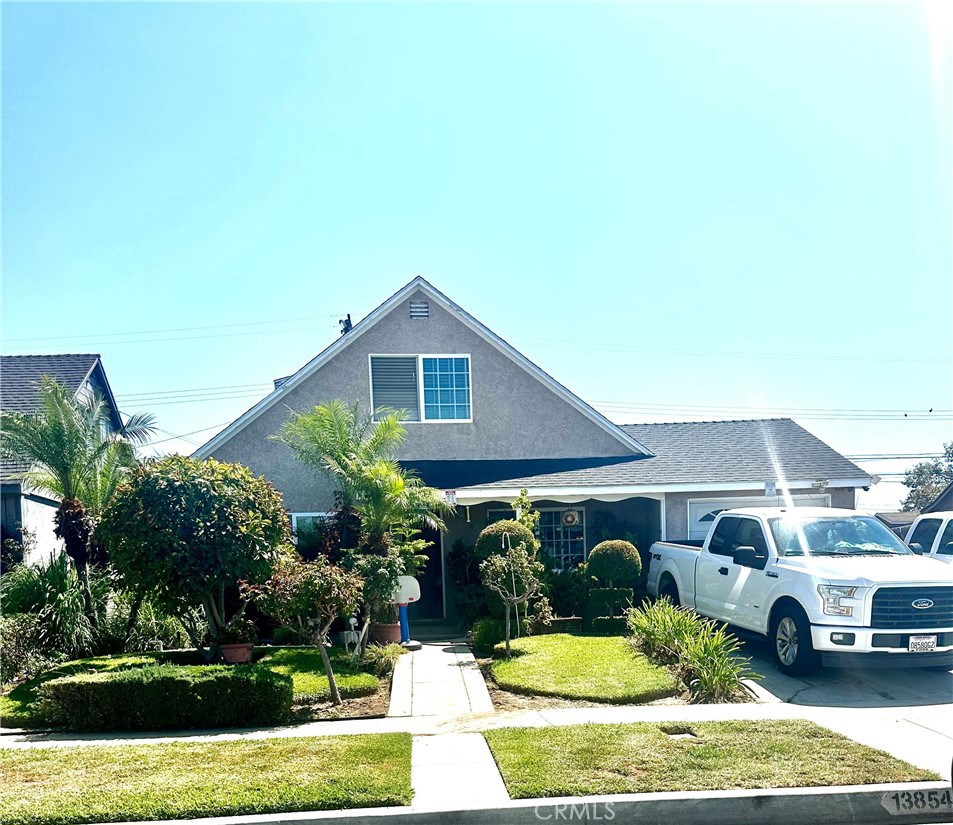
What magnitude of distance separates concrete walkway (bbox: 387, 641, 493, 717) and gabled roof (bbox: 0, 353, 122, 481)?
1099cm

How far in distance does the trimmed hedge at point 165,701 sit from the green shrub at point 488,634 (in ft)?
14.4

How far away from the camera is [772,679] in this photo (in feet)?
33.3

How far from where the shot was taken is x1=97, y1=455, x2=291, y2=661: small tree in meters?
10.4

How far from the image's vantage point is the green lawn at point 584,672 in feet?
31.1

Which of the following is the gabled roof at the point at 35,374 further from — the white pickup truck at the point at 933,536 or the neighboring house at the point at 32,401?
the white pickup truck at the point at 933,536

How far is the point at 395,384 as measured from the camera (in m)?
17.4

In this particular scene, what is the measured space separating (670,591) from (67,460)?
1074 cm

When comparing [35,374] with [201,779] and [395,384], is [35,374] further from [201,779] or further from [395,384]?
[201,779]

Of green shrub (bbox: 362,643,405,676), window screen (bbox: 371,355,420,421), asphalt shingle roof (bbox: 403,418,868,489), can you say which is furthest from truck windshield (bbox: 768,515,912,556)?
window screen (bbox: 371,355,420,421)

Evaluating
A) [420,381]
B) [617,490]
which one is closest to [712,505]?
[617,490]

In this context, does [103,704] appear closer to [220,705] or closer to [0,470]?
[220,705]

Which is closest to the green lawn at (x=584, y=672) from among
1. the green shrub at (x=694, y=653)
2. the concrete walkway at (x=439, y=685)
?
the green shrub at (x=694, y=653)

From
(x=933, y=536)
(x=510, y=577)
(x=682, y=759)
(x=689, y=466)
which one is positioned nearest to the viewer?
(x=682, y=759)

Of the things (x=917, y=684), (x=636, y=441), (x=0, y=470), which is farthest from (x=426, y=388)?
(x=917, y=684)
